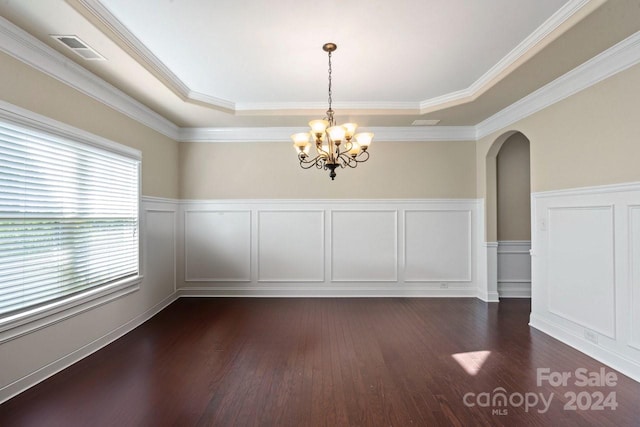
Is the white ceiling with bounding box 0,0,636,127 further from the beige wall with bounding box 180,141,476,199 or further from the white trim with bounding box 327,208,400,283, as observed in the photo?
the white trim with bounding box 327,208,400,283

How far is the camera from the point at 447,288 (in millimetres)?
4965

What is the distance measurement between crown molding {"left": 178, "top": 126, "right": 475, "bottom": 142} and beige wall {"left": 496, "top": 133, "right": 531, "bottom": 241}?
2.01ft

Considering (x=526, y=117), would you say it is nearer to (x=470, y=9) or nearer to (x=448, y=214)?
(x=448, y=214)

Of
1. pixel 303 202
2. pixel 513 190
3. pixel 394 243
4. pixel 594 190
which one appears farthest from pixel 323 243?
pixel 594 190

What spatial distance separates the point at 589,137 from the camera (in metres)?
2.96

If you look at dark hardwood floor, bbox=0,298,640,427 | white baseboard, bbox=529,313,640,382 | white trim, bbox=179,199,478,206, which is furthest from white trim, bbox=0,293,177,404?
white baseboard, bbox=529,313,640,382

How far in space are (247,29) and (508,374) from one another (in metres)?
3.63

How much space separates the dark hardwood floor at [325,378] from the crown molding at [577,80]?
259cm

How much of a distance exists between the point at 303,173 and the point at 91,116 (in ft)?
9.23

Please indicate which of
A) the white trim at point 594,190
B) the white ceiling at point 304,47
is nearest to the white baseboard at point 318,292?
the white trim at point 594,190

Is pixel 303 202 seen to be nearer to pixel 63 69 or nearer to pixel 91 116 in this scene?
pixel 91 116

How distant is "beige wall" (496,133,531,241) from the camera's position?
4.82m

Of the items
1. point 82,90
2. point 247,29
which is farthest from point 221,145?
point 247,29

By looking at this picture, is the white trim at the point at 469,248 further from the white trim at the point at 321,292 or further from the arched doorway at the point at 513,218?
the arched doorway at the point at 513,218
